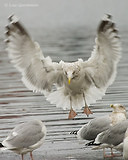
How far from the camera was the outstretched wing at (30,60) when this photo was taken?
9773 millimetres

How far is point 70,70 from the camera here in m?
9.75

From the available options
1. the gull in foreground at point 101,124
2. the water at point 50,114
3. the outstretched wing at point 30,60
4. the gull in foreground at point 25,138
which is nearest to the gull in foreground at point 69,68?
the outstretched wing at point 30,60

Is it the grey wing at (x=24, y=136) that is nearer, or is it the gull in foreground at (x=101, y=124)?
the grey wing at (x=24, y=136)

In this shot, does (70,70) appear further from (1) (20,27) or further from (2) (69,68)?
(1) (20,27)

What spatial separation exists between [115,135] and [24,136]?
1.32 meters

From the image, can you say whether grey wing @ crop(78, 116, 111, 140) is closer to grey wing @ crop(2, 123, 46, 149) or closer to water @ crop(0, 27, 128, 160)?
water @ crop(0, 27, 128, 160)

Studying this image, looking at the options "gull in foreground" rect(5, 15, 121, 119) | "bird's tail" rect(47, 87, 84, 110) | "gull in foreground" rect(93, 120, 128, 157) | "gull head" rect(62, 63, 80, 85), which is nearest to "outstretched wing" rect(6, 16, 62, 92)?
"gull in foreground" rect(5, 15, 121, 119)

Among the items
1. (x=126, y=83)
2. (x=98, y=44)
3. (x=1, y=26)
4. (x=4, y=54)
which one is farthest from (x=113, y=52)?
(x=1, y=26)

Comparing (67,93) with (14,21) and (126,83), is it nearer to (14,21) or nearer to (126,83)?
(14,21)

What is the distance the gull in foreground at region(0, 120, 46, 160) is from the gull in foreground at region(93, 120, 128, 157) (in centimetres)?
85

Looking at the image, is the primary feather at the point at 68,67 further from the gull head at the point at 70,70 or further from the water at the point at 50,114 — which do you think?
the water at the point at 50,114

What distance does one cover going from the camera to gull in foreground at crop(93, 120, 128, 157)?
26.3ft

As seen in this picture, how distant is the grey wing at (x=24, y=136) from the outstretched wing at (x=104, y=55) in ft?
7.10

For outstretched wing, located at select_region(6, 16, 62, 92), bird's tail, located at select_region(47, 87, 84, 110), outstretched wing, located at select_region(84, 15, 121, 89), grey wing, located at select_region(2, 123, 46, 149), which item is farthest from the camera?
bird's tail, located at select_region(47, 87, 84, 110)
